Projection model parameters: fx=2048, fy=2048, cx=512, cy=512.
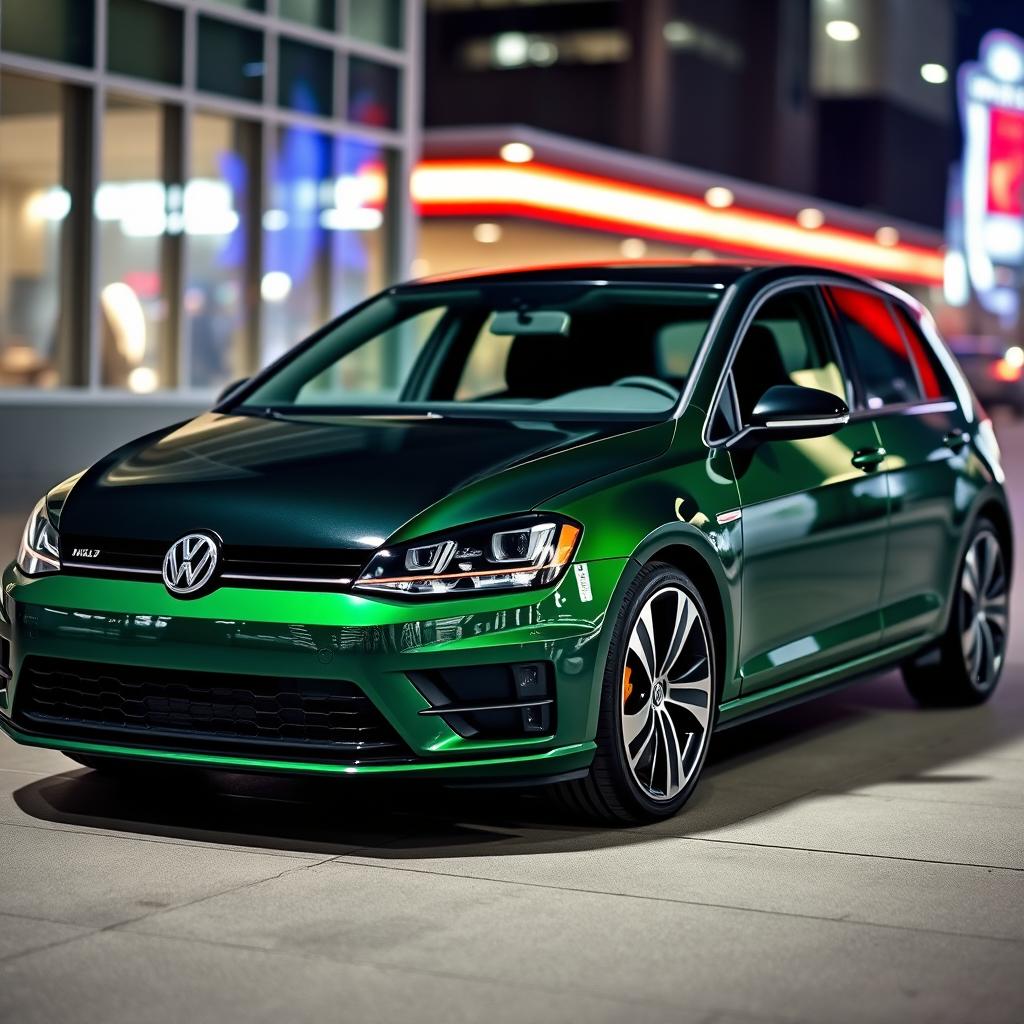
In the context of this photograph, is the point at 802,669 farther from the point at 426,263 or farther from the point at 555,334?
the point at 426,263

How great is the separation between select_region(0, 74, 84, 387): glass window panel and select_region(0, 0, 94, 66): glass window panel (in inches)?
10.6

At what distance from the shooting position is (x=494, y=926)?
442 cm

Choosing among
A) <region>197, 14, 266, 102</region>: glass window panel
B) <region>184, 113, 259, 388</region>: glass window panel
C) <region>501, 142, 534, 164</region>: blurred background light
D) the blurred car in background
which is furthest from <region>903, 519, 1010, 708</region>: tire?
the blurred car in background

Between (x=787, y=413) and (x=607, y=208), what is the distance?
2769 cm

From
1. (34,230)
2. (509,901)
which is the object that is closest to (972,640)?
(509,901)

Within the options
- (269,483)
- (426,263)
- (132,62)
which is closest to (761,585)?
(269,483)

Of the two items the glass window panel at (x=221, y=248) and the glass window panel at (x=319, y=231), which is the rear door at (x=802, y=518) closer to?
the glass window panel at (x=221, y=248)

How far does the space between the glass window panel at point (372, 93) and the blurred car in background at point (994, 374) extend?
1796 centimetres

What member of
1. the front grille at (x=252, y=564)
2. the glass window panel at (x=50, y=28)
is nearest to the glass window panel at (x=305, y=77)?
the glass window panel at (x=50, y=28)

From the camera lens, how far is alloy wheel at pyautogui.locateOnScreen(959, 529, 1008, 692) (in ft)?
25.2

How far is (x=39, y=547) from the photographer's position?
5453 millimetres

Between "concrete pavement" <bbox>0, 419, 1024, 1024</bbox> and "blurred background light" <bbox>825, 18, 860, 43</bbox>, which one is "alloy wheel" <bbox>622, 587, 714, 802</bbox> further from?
"blurred background light" <bbox>825, 18, 860, 43</bbox>

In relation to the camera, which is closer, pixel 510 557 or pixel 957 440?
pixel 510 557

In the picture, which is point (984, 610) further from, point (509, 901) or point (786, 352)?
point (509, 901)
